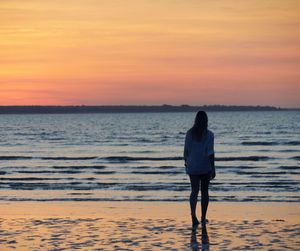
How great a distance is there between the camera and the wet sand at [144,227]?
33.1ft

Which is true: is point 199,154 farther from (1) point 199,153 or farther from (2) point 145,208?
(2) point 145,208

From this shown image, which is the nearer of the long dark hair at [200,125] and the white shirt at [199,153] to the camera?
the long dark hair at [200,125]

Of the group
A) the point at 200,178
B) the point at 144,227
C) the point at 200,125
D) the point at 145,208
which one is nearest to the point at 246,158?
the point at 145,208

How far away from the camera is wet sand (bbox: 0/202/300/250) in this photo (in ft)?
33.1

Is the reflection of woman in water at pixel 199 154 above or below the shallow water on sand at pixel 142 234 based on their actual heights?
above

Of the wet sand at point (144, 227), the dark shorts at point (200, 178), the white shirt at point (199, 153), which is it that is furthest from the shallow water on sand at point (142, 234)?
the white shirt at point (199, 153)

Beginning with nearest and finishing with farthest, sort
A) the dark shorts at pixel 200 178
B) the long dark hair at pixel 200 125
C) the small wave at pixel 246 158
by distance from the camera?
1. the long dark hair at pixel 200 125
2. the dark shorts at pixel 200 178
3. the small wave at pixel 246 158

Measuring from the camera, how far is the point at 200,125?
38.3 feet

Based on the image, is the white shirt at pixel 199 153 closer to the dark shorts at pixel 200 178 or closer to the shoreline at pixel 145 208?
the dark shorts at pixel 200 178

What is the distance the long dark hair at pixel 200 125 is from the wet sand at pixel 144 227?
5.02ft

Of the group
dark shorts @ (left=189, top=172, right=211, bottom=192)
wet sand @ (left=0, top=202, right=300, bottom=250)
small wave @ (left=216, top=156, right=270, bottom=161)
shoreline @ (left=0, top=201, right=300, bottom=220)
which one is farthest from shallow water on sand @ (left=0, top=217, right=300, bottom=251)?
small wave @ (left=216, top=156, right=270, bottom=161)

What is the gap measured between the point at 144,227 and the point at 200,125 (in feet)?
6.31

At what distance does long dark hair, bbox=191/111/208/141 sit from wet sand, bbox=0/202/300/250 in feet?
5.02

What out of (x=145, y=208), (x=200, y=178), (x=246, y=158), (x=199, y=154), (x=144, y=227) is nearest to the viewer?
(x=144, y=227)
